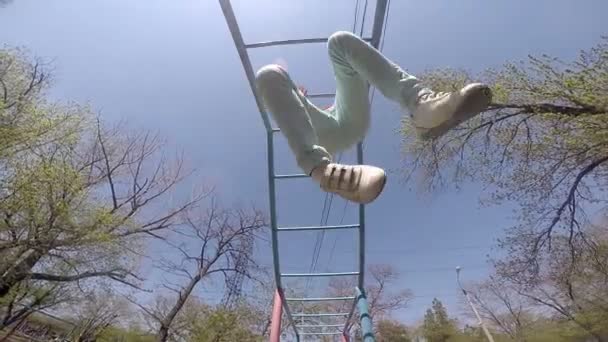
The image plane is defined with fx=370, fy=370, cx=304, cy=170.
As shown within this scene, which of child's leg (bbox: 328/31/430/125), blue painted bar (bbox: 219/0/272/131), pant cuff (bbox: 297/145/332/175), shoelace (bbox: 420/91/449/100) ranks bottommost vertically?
pant cuff (bbox: 297/145/332/175)

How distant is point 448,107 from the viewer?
110 cm

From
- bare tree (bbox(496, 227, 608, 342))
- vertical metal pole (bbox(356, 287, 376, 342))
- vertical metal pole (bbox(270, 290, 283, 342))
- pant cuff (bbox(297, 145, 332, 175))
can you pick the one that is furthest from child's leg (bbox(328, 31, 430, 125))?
bare tree (bbox(496, 227, 608, 342))

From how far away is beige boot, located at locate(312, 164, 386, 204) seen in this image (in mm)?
983

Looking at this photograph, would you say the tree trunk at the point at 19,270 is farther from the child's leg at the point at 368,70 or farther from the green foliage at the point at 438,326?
the green foliage at the point at 438,326

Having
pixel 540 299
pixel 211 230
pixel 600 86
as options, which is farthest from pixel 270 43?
pixel 540 299

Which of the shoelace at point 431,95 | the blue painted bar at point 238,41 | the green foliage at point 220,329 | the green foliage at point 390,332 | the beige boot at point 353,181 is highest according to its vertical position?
the green foliage at point 390,332

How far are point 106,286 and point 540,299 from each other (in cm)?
1331

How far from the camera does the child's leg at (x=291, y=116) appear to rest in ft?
3.79

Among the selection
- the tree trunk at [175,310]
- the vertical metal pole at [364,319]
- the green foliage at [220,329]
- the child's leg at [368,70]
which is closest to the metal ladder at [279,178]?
the vertical metal pole at [364,319]

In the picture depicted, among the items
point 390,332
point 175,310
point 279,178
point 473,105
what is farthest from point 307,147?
point 390,332

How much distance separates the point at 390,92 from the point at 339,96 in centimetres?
31

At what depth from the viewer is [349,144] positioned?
1.59 meters

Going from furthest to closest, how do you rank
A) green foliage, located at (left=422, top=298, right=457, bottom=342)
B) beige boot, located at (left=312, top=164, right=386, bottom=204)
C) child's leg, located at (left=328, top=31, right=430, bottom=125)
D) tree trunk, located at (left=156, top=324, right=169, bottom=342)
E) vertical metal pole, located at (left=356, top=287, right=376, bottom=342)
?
green foliage, located at (left=422, top=298, right=457, bottom=342) → tree trunk, located at (left=156, top=324, right=169, bottom=342) → vertical metal pole, located at (left=356, top=287, right=376, bottom=342) → child's leg, located at (left=328, top=31, right=430, bottom=125) → beige boot, located at (left=312, top=164, right=386, bottom=204)

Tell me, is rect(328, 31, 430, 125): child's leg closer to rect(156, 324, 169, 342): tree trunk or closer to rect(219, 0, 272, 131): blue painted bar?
rect(219, 0, 272, 131): blue painted bar
